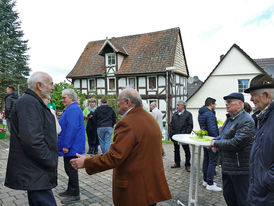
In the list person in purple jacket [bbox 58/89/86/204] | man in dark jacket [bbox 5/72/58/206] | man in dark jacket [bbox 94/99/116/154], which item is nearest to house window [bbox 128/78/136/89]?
man in dark jacket [bbox 94/99/116/154]

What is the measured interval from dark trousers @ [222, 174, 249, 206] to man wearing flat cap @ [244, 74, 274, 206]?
88 centimetres

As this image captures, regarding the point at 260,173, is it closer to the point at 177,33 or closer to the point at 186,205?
the point at 186,205

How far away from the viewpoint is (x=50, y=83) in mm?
2715

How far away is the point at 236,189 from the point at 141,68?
19799 mm

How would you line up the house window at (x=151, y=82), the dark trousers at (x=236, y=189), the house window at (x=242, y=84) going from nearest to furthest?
1. the dark trousers at (x=236, y=189)
2. the house window at (x=242, y=84)
3. the house window at (x=151, y=82)

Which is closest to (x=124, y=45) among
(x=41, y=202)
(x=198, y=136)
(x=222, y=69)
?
(x=222, y=69)

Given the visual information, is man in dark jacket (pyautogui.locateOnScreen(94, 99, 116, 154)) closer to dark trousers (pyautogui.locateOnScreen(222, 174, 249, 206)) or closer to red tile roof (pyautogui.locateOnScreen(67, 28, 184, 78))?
dark trousers (pyautogui.locateOnScreen(222, 174, 249, 206))

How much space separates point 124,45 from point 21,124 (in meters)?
24.1

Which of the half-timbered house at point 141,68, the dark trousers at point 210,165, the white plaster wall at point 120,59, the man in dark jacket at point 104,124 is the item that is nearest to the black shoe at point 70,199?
the dark trousers at point 210,165

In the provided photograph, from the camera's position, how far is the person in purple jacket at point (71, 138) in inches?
151

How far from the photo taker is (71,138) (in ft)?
12.5

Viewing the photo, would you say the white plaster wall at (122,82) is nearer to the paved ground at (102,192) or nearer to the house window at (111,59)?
the house window at (111,59)

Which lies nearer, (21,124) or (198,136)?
(21,124)

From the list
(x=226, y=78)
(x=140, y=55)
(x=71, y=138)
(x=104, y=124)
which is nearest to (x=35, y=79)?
(x=71, y=138)
